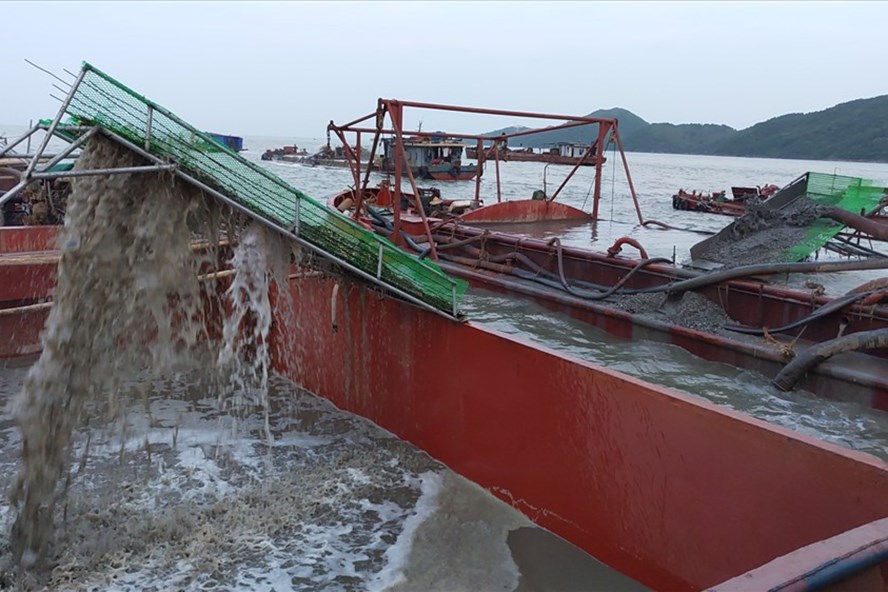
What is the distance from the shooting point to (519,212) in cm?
1655

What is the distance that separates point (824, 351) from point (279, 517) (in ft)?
16.9

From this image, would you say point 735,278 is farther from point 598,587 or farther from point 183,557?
point 183,557

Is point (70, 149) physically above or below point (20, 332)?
above

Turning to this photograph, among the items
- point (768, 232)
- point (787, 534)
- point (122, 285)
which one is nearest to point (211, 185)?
point (122, 285)

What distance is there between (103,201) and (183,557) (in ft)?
8.16

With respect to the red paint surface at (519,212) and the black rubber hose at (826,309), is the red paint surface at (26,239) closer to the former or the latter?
the red paint surface at (519,212)

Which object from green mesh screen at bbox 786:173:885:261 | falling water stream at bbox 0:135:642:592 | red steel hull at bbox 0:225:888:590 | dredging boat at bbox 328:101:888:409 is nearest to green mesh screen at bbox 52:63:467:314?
falling water stream at bbox 0:135:642:592

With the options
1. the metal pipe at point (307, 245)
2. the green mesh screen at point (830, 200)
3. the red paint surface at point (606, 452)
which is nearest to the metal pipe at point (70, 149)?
the metal pipe at point (307, 245)

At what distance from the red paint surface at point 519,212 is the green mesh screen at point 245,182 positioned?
9.69 meters

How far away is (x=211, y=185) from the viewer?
15.9 ft

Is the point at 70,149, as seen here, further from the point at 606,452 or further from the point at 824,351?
the point at 824,351

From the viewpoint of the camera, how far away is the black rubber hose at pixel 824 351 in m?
5.97

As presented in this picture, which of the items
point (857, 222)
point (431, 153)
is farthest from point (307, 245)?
point (431, 153)

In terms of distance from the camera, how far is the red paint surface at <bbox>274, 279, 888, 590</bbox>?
340 centimetres
